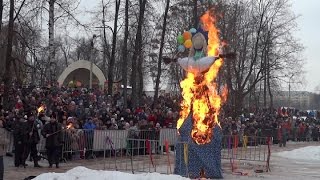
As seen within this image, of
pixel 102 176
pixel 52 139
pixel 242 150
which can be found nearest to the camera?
pixel 102 176

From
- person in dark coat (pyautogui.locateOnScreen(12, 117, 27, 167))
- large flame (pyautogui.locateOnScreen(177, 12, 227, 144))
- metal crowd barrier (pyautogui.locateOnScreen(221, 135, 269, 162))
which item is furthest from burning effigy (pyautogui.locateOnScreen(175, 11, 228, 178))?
metal crowd barrier (pyautogui.locateOnScreen(221, 135, 269, 162))

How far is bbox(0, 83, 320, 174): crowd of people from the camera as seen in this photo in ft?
56.4

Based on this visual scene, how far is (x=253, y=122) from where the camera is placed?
3666 cm

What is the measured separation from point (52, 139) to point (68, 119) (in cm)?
310

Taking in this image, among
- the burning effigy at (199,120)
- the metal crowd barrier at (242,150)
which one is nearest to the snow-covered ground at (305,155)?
the metal crowd barrier at (242,150)

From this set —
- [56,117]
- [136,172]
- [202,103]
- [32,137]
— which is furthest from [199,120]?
[56,117]

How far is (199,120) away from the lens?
15.1m

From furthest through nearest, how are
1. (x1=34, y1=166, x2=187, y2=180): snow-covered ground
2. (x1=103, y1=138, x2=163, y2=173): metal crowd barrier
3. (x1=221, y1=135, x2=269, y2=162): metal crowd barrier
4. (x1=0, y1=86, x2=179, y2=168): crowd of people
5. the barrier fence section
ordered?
(x1=221, y1=135, x2=269, y2=162): metal crowd barrier, the barrier fence section, (x1=103, y1=138, x2=163, y2=173): metal crowd barrier, (x1=0, y1=86, x2=179, y2=168): crowd of people, (x1=34, y1=166, x2=187, y2=180): snow-covered ground

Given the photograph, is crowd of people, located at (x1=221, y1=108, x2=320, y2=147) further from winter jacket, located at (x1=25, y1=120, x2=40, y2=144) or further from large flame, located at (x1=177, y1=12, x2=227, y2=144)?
large flame, located at (x1=177, y1=12, x2=227, y2=144)

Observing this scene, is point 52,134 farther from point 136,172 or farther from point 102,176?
point 102,176

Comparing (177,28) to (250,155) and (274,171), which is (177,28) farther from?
(274,171)

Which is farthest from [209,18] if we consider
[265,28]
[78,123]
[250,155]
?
[265,28]

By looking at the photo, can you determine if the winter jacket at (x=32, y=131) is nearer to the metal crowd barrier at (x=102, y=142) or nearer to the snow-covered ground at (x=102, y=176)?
the metal crowd barrier at (x=102, y=142)

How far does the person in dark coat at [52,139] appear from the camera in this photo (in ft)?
57.1
